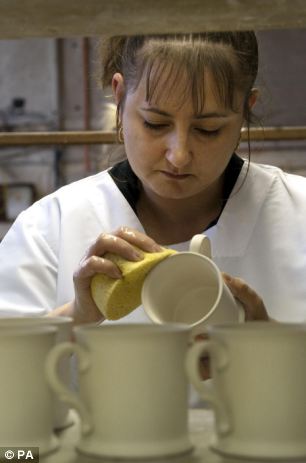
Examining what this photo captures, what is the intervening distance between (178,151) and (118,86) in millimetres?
259

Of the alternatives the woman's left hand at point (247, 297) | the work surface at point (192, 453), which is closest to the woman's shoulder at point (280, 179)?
the woman's left hand at point (247, 297)

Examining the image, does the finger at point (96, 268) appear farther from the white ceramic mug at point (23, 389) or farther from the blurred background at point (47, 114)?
the blurred background at point (47, 114)

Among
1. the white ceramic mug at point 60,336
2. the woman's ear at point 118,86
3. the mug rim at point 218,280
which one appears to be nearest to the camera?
the white ceramic mug at point 60,336

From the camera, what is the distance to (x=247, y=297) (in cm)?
111

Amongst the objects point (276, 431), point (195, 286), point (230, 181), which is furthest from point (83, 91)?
point (276, 431)

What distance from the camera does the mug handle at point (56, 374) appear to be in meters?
0.71

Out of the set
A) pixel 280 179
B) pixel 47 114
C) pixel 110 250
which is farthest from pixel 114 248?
pixel 47 114

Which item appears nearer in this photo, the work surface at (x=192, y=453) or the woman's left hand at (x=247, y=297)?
the work surface at (x=192, y=453)

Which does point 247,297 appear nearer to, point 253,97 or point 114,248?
point 114,248

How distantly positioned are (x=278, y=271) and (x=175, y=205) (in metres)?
0.23

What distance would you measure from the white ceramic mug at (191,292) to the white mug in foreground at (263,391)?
0.68 feet

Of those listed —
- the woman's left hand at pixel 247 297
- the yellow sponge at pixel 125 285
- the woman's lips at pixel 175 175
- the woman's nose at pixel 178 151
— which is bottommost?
the woman's left hand at pixel 247 297

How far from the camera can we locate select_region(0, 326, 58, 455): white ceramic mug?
0.71 meters

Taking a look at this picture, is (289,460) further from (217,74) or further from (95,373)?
(217,74)
